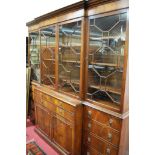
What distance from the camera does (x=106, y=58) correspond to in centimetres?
183

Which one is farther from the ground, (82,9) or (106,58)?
(82,9)

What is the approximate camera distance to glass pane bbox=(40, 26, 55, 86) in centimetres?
249

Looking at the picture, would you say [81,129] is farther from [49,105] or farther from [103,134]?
[49,105]

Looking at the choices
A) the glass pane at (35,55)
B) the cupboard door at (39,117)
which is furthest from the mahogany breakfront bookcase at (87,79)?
the glass pane at (35,55)

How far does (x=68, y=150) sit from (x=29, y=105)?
167 centimetres

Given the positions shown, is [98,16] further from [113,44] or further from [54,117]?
[54,117]

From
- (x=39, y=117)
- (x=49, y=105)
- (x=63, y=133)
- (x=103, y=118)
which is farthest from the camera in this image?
(x=39, y=117)

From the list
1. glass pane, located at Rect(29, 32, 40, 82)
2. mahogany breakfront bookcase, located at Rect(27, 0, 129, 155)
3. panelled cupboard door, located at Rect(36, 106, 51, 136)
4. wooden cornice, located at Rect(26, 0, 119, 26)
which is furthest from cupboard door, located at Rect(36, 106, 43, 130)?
wooden cornice, located at Rect(26, 0, 119, 26)

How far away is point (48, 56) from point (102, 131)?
1612 mm

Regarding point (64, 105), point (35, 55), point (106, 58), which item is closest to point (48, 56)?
point (35, 55)

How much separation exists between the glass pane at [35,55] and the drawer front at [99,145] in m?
1.61
